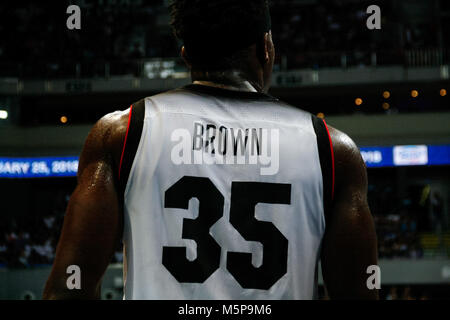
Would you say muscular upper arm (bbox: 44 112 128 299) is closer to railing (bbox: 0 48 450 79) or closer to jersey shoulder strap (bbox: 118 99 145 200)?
jersey shoulder strap (bbox: 118 99 145 200)

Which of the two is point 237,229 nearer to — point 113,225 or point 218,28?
point 113,225

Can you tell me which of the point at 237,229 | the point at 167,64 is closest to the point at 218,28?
A: the point at 237,229

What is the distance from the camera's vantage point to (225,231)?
4.53 ft

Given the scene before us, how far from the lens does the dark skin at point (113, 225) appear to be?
134 centimetres

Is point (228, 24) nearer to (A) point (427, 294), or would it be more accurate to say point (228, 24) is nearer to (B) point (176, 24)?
(B) point (176, 24)

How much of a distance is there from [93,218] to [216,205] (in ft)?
1.01

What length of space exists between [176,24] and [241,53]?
197mm

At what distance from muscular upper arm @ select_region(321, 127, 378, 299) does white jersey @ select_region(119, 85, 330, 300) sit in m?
0.04

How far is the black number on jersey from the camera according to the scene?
138 cm

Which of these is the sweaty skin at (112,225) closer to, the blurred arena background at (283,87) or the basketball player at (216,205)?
the basketball player at (216,205)

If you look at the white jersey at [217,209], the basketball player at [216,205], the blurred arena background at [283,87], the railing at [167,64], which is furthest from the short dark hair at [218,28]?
the railing at [167,64]

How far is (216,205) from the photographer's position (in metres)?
1.40

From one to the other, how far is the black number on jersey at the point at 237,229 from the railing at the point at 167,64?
16.8 metres

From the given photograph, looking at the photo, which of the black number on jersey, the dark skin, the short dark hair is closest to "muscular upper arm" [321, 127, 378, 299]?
the dark skin
